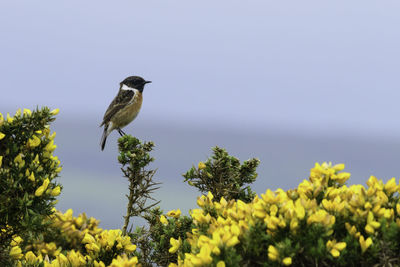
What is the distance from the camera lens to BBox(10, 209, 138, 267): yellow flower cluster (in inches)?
193

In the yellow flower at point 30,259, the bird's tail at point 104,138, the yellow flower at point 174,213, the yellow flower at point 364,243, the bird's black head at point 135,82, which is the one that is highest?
the bird's black head at point 135,82

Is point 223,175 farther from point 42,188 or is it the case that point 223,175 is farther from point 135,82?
point 135,82

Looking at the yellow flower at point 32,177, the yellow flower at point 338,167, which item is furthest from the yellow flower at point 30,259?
the yellow flower at point 338,167

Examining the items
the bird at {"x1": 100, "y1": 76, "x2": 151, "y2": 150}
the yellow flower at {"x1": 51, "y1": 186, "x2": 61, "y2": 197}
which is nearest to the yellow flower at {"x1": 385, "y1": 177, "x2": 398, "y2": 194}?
the yellow flower at {"x1": 51, "y1": 186, "x2": 61, "y2": 197}

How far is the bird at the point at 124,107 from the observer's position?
33.9 ft

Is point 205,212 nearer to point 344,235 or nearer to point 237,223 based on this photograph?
point 237,223

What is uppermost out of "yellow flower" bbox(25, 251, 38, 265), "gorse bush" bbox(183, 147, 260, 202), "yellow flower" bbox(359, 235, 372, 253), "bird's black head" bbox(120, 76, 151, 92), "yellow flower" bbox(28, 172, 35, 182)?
"bird's black head" bbox(120, 76, 151, 92)

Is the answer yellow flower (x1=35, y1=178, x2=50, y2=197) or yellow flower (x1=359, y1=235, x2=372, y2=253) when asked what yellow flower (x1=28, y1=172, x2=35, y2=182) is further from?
yellow flower (x1=359, y1=235, x2=372, y2=253)

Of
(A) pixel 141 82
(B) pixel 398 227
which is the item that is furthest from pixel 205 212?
(A) pixel 141 82

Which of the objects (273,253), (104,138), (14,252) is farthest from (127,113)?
(273,253)

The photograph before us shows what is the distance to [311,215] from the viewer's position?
3.47 meters

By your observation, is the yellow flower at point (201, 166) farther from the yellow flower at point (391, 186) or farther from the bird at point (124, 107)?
the bird at point (124, 107)

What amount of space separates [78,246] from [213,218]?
8.28 feet

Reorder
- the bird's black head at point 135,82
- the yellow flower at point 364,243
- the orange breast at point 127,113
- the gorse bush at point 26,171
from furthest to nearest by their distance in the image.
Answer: the bird's black head at point 135,82 < the orange breast at point 127,113 < the gorse bush at point 26,171 < the yellow flower at point 364,243
